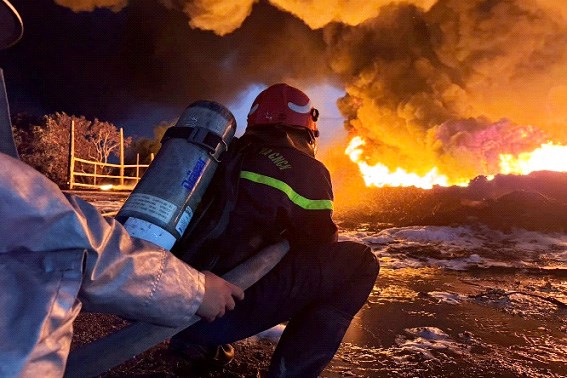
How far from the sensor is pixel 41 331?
2.59 ft

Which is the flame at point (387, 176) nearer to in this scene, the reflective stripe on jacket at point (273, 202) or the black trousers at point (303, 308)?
the black trousers at point (303, 308)

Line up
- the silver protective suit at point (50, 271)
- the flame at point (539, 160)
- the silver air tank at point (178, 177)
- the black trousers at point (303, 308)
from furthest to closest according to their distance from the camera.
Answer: the flame at point (539, 160)
the black trousers at point (303, 308)
the silver air tank at point (178, 177)
the silver protective suit at point (50, 271)

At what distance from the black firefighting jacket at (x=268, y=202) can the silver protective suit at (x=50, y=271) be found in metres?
0.80

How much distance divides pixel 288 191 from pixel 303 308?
2.25 ft

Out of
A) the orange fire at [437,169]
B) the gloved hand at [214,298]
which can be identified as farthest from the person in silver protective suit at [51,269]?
the orange fire at [437,169]

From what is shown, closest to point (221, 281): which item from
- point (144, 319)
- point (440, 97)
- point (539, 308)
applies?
point (144, 319)

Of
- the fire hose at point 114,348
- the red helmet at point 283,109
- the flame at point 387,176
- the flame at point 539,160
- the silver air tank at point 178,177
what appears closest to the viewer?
the fire hose at point 114,348

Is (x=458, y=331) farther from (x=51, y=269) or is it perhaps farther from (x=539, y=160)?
(x=539, y=160)

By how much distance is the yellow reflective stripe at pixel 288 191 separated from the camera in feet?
6.00

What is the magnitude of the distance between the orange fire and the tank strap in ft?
43.5

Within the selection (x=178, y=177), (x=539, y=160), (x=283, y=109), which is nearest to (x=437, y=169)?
(x=539, y=160)

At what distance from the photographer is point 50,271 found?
0.85m

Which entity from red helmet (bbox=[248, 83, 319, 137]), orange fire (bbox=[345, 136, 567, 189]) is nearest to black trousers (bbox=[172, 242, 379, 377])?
red helmet (bbox=[248, 83, 319, 137])

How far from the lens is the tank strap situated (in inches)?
77.7
